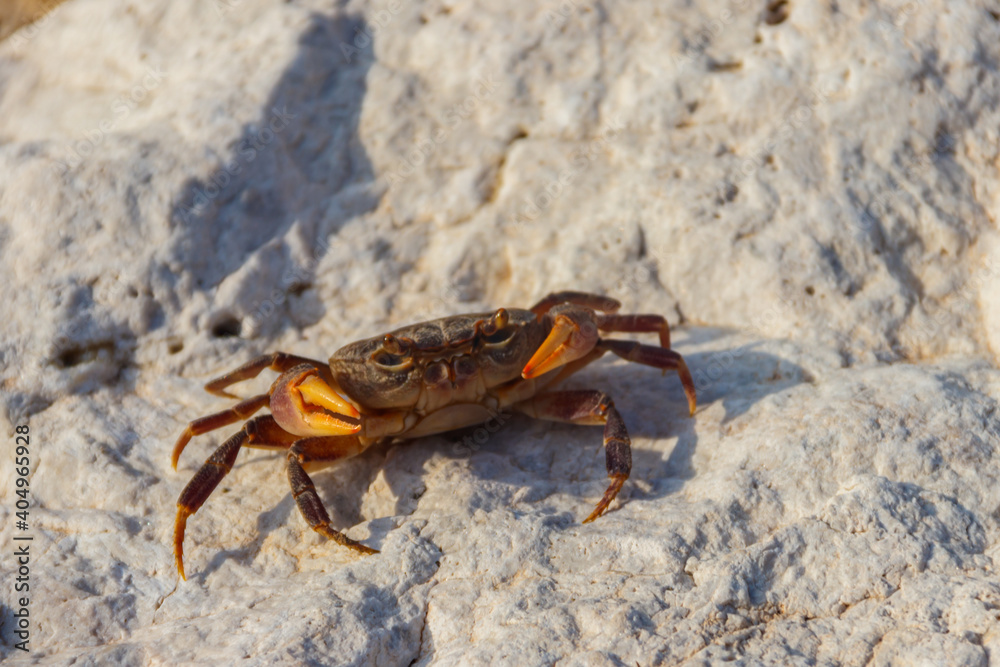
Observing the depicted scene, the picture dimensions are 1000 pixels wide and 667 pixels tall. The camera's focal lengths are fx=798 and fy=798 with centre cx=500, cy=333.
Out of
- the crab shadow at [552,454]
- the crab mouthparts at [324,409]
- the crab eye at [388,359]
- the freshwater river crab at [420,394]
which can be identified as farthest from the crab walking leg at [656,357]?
the crab mouthparts at [324,409]

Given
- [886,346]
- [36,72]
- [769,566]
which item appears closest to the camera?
[769,566]

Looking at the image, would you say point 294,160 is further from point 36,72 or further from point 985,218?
point 985,218

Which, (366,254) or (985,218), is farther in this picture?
(366,254)

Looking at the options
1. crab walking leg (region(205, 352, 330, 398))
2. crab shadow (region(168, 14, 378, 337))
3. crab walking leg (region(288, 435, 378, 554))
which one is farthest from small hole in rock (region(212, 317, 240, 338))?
crab walking leg (region(288, 435, 378, 554))

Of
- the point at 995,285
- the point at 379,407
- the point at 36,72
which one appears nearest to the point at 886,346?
the point at 995,285

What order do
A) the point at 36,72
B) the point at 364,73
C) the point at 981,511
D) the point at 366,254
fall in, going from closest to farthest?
the point at 981,511 < the point at 366,254 < the point at 364,73 < the point at 36,72

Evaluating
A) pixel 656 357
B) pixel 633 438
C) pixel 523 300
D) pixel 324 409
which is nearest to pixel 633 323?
pixel 656 357

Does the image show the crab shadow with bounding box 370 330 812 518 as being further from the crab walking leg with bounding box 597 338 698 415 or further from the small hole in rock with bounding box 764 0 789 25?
the small hole in rock with bounding box 764 0 789 25
